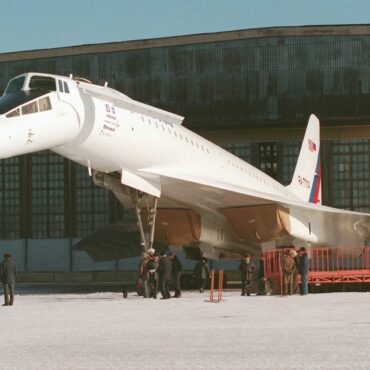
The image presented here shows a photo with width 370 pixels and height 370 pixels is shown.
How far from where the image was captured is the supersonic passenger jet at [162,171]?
774 inches

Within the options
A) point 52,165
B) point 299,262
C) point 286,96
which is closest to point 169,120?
point 299,262

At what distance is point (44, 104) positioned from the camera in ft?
63.9

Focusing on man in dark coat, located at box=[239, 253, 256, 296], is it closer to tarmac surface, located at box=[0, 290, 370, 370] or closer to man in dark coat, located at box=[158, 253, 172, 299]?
man in dark coat, located at box=[158, 253, 172, 299]

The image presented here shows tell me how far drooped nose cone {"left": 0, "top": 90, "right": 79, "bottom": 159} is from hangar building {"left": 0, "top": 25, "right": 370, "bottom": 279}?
22412mm

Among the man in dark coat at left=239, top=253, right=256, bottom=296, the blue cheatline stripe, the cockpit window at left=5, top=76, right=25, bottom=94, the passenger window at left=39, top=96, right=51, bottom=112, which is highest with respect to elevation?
the cockpit window at left=5, top=76, right=25, bottom=94

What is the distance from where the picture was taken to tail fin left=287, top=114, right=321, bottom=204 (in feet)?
112

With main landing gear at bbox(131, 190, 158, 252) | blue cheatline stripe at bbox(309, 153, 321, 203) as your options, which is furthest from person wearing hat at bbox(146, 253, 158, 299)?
blue cheatline stripe at bbox(309, 153, 321, 203)

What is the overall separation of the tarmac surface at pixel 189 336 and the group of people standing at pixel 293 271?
381 centimetres

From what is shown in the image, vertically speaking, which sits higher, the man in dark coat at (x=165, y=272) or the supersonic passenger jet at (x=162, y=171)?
the supersonic passenger jet at (x=162, y=171)

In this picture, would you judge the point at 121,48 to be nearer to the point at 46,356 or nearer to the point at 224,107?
the point at 224,107

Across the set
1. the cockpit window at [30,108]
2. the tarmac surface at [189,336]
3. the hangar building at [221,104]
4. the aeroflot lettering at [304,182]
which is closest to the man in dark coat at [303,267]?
the tarmac surface at [189,336]

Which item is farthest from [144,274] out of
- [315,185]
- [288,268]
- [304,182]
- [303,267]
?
[315,185]

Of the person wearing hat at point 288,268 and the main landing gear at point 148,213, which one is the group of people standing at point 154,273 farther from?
the person wearing hat at point 288,268

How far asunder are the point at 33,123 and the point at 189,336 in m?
9.03
